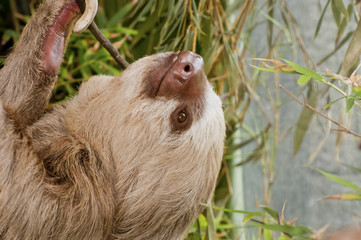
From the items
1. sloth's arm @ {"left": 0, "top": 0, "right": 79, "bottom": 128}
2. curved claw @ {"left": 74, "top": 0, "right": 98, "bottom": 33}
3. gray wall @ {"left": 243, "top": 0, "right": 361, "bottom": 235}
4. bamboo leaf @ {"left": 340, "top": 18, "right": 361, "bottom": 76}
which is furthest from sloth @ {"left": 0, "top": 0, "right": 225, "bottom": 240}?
gray wall @ {"left": 243, "top": 0, "right": 361, "bottom": 235}

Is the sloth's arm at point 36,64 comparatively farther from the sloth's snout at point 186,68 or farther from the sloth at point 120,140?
the sloth's snout at point 186,68

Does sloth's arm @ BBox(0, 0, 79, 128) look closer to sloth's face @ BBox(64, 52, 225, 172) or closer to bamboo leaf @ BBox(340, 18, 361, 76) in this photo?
sloth's face @ BBox(64, 52, 225, 172)

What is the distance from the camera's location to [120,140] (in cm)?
243

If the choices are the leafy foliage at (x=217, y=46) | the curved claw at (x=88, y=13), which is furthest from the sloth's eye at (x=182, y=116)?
the curved claw at (x=88, y=13)

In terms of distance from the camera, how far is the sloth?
2285 mm

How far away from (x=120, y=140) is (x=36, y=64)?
56 centimetres

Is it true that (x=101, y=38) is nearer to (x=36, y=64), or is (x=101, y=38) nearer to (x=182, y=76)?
(x=36, y=64)

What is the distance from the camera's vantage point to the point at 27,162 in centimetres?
219

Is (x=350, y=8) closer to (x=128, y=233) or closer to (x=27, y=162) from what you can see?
(x=128, y=233)

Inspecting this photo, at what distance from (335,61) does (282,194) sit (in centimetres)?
146

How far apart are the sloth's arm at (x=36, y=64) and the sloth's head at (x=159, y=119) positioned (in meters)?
0.26

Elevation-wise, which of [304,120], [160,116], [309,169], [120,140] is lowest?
[309,169]

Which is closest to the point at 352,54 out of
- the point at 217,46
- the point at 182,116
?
the point at 182,116

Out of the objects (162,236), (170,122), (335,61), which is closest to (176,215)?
(162,236)
